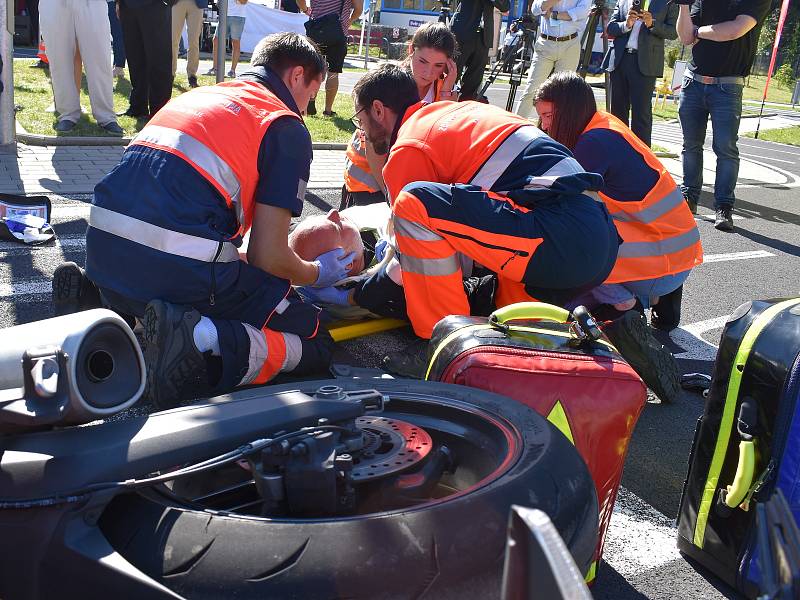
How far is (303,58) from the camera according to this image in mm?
3189

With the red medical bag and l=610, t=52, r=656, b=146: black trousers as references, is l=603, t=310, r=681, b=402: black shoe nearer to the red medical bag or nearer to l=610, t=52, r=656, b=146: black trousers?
the red medical bag

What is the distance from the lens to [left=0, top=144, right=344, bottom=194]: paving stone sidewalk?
18.3 ft

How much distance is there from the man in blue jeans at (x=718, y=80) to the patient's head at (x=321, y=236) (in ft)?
13.0

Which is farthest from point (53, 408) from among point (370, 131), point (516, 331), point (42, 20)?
point (42, 20)

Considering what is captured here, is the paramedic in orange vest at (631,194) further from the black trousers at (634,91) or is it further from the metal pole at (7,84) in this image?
the metal pole at (7,84)

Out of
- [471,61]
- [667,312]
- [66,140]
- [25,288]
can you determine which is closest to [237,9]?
[471,61]

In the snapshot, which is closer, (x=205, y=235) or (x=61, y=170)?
(x=205, y=235)

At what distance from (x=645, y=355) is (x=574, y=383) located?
129cm

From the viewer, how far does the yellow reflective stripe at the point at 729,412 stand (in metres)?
2.14

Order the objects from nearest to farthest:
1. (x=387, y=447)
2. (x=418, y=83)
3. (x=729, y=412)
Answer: (x=387, y=447) < (x=729, y=412) < (x=418, y=83)

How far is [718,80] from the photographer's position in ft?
21.7

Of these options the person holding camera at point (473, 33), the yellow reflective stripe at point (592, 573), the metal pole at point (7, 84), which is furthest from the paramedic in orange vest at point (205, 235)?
the person holding camera at point (473, 33)

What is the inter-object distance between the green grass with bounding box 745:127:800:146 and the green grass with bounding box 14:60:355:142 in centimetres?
787

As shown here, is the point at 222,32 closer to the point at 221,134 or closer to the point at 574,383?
the point at 221,134
